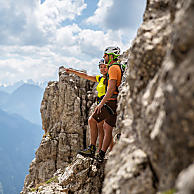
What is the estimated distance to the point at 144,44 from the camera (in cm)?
488

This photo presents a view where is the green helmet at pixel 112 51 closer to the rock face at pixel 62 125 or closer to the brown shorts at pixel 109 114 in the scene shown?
the brown shorts at pixel 109 114

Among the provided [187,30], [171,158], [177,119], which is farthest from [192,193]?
[187,30]

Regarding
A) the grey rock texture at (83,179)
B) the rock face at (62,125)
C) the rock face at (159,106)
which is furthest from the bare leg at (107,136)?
the rock face at (62,125)

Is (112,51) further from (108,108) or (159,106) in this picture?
(159,106)

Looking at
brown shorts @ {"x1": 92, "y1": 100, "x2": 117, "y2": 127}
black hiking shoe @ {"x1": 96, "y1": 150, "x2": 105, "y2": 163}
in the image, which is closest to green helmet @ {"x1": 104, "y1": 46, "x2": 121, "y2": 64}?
brown shorts @ {"x1": 92, "y1": 100, "x2": 117, "y2": 127}

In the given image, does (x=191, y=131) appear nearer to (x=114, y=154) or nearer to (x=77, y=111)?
(x=114, y=154)

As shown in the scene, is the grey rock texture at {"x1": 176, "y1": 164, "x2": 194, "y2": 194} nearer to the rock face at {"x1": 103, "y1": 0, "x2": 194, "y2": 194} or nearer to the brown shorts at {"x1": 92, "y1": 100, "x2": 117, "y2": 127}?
the rock face at {"x1": 103, "y1": 0, "x2": 194, "y2": 194}

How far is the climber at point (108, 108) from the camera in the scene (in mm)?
8469

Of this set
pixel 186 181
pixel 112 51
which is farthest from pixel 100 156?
pixel 186 181

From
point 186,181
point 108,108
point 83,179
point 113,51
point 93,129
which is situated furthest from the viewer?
point 93,129

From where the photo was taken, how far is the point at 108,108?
9.18 metres

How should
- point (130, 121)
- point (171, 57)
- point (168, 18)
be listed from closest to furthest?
point (171, 57) < point (168, 18) < point (130, 121)

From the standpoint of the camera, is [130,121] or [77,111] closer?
[130,121]

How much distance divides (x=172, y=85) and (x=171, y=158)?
145cm
